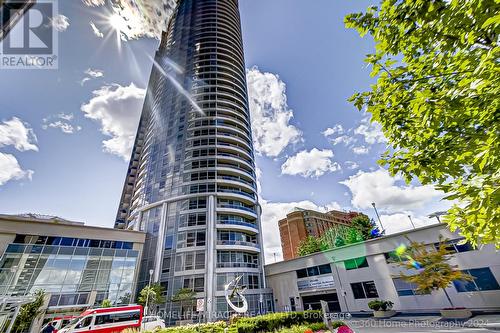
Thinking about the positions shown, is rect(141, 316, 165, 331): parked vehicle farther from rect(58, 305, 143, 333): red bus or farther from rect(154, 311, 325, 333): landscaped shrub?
rect(154, 311, 325, 333): landscaped shrub

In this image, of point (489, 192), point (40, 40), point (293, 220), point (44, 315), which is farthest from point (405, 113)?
point (293, 220)

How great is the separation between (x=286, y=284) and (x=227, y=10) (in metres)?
76.1

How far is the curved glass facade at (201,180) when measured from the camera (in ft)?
103

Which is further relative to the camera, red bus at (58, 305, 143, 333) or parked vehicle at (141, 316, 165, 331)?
parked vehicle at (141, 316, 165, 331)

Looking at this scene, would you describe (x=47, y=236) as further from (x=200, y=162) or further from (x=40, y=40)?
(x=40, y=40)

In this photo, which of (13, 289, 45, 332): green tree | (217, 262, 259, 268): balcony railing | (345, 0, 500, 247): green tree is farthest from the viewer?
(217, 262, 259, 268): balcony railing

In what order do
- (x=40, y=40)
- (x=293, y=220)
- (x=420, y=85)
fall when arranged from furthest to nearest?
(x=293, y=220)
(x=40, y=40)
(x=420, y=85)

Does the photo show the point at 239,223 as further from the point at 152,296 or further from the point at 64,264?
the point at 64,264

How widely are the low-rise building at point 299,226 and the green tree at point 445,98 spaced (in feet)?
Answer: 248

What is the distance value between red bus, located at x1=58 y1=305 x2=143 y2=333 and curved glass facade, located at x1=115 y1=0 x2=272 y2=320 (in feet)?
39.0

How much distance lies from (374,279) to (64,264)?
37415 millimetres

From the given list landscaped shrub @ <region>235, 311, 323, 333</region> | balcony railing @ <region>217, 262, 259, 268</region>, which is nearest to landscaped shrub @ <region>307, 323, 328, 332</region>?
landscaped shrub @ <region>235, 311, 323, 333</region>

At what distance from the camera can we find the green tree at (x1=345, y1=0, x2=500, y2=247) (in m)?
3.31

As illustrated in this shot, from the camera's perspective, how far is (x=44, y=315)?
850 inches
